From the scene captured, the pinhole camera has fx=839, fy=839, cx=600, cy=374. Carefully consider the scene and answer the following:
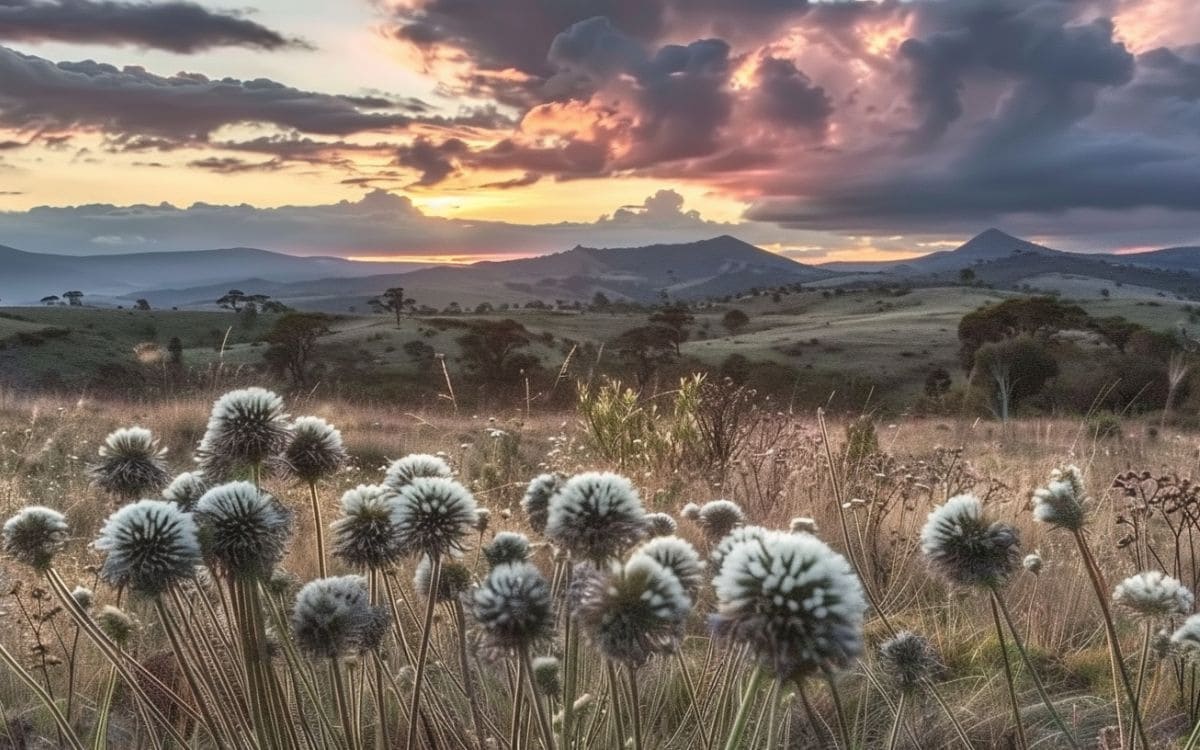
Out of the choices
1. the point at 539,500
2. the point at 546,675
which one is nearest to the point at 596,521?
the point at 546,675

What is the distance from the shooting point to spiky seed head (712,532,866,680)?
1.70 metres

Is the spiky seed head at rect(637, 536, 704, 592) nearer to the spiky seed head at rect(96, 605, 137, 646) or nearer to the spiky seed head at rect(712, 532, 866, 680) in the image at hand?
the spiky seed head at rect(712, 532, 866, 680)

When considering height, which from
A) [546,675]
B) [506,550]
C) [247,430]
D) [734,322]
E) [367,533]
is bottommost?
[734,322]

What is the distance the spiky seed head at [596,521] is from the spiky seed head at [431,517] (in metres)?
0.32

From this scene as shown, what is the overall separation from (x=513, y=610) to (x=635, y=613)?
12.8 inches

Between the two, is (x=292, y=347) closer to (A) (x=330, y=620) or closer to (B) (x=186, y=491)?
(B) (x=186, y=491)

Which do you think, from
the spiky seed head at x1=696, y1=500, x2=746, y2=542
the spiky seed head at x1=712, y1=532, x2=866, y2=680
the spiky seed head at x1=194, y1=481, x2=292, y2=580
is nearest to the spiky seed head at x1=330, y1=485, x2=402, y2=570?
the spiky seed head at x1=194, y1=481, x2=292, y2=580

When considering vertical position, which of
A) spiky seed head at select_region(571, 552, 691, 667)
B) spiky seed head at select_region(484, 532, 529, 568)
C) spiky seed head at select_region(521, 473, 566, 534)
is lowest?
spiky seed head at select_region(484, 532, 529, 568)

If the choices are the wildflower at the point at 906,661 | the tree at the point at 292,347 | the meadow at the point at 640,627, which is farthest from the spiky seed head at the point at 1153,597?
the tree at the point at 292,347

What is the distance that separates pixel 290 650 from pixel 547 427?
45.4 feet

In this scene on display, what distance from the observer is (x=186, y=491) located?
2959 mm

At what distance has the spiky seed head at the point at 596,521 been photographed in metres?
2.25

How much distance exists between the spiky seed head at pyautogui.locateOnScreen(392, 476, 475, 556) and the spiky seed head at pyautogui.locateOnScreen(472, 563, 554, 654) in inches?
15.2

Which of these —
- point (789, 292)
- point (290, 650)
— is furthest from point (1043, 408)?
point (789, 292)
